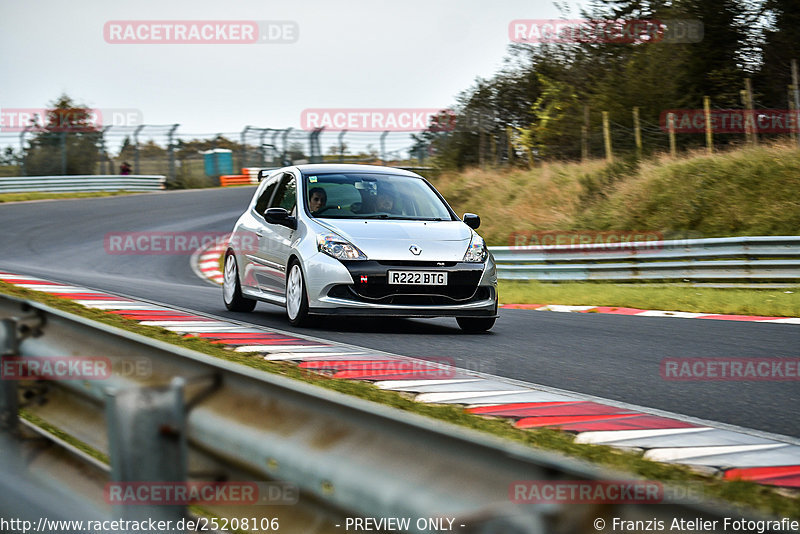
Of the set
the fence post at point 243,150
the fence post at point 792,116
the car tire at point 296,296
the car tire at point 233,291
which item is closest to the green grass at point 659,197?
the fence post at point 792,116

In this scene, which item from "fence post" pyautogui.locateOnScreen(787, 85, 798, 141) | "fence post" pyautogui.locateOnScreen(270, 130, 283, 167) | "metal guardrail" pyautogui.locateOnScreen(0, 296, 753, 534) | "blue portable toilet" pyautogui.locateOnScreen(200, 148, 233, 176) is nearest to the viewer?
"metal guardrail" pyautogui.locateOnScreen(0, 296, 753, 534)

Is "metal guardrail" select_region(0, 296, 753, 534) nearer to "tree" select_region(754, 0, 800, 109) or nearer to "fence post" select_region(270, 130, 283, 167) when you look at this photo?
"tree" select_region(754, 0, 800, 109)

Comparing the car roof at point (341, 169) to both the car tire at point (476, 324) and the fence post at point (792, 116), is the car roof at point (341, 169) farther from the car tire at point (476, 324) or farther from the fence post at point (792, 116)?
the fence post at point (792, 116)

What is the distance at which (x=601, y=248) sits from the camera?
58.5 feet

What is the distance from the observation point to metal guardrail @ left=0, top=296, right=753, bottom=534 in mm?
1703

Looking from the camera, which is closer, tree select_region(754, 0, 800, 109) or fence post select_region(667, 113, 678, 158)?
fence post select_region(667, 113, 678, 158)

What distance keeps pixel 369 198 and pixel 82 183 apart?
33425 mm

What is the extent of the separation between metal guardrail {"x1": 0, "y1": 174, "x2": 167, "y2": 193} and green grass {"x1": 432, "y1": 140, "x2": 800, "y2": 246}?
751 inches

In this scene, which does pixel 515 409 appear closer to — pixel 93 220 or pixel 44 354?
pixel 44 354

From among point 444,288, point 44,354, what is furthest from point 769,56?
point 44,354

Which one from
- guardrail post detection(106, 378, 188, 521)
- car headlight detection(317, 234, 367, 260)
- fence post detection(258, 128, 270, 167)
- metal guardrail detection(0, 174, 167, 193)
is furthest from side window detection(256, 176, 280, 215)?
fence post detection(258, 128, 270, 167)

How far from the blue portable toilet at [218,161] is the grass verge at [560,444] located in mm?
41493

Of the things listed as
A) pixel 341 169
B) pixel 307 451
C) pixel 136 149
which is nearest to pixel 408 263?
pixel 341 169

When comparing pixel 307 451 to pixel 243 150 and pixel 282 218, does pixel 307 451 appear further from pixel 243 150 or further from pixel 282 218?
pixel 243 150
